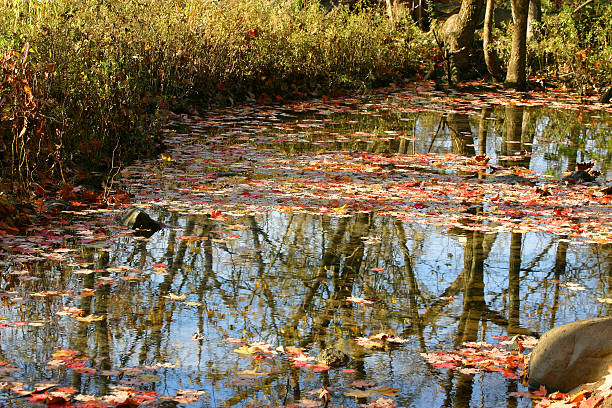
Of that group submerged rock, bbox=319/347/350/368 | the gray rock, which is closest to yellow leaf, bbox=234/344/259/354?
submerged rock, bbox=319/347/350/368

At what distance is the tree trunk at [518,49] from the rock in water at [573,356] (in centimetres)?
1348

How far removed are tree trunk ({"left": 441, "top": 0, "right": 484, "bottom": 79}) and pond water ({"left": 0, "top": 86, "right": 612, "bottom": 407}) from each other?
8905 millimetres

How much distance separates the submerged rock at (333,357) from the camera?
3.86 meters

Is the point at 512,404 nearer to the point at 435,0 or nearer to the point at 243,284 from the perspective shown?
the point at 243,284

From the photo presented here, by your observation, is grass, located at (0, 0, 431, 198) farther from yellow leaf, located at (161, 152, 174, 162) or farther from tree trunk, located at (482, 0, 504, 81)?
tree trunk, located at (482, 0, 504, 81)

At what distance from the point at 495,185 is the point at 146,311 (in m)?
4.95

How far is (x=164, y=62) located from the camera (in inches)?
477

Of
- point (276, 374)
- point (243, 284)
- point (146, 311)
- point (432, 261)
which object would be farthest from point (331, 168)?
point (276, 374)

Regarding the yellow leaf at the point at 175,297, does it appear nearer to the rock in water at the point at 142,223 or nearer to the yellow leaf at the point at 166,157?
the rock in water at the point at 142,223

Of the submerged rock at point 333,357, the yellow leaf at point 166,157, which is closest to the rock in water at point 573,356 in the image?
the submerged rock at point 333,357

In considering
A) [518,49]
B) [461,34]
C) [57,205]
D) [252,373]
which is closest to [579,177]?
[57,205]

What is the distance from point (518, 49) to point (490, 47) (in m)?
0.90

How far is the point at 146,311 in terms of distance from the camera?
4.53 metres

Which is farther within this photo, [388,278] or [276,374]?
[388,278]
